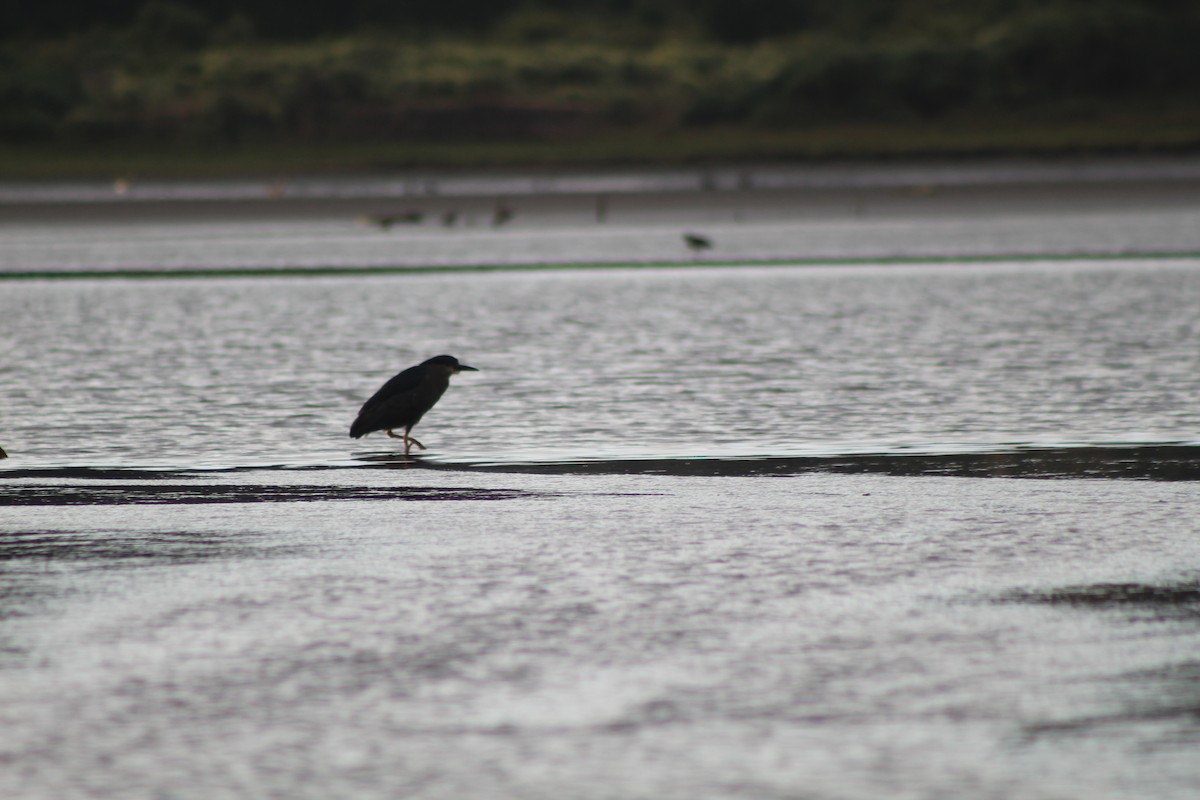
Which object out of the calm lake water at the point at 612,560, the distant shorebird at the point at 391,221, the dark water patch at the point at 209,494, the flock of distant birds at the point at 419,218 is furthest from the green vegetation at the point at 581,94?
the dark water patch at the point at 209,494

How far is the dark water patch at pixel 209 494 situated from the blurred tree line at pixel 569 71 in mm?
81477

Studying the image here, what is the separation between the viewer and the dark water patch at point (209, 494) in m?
9.98

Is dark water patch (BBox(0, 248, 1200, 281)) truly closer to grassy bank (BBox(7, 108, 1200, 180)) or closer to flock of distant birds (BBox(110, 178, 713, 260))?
flock of distant birds (BBox(110, 178, 713, 260))

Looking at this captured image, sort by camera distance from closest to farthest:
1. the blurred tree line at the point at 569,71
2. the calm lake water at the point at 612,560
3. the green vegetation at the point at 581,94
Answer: the calm lake water at the point at 612,560 < the green vegetation at the point at 581,94 < the blurred tree line at the point at 569,71

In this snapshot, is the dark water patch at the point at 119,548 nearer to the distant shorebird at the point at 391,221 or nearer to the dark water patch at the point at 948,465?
the dark water patch at the point at 948,465

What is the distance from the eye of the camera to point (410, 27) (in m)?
121

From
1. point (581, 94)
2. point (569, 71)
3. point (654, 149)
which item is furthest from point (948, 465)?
point (569, 71)

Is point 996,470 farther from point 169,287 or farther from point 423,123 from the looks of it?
point 423,123

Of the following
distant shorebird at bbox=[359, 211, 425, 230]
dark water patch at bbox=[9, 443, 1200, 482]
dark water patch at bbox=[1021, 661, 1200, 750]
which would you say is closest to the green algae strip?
distant shorebird at bbox=[359, 211, 425, 230]

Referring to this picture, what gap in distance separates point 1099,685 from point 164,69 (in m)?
104

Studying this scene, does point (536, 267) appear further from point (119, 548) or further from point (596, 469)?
point (119, 548)

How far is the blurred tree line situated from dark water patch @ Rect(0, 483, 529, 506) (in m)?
81.5

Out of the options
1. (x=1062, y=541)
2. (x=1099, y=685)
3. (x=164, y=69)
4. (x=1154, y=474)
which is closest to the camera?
(x=1099, y=685)

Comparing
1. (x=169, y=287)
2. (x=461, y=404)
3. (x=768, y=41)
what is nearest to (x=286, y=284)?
(x=169, y=287)
